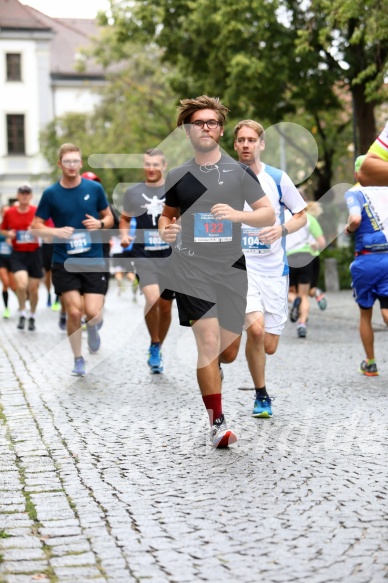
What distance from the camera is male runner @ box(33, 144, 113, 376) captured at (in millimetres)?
10320

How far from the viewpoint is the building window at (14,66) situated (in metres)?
50.7

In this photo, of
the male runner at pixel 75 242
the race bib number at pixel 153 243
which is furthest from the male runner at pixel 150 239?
the male runner at pixel 75 242

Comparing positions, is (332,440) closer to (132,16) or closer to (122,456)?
(122,456)

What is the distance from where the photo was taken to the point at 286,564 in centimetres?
416

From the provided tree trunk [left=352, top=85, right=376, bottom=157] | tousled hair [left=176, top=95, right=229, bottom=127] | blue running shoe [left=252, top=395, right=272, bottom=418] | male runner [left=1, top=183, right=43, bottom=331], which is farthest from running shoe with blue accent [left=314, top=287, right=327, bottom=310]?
tousled hair [left=176, top=95, right=229, bottom=127]

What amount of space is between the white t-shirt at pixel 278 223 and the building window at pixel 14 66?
4423 centimetres

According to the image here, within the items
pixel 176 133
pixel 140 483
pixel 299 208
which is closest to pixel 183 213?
pixel 176 133

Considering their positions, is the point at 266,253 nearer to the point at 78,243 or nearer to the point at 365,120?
the point at 78,243

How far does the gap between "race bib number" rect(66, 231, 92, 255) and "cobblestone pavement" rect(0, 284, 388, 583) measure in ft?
3.83

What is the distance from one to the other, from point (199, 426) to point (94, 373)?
3.52 meters

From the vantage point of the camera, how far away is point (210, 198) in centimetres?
681

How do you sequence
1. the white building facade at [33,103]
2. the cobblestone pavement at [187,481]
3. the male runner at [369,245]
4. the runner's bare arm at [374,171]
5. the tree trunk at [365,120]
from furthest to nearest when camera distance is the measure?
the white building facade at [33,103]
the tree trunk at [365,120]
the male runner at [369,245]
the runner's bare arm at [374,171]
the cobblestone pavement at [187,481]

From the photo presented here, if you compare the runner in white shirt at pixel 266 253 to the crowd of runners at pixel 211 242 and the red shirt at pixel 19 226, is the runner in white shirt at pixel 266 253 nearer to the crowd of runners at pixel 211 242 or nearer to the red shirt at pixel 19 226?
the crowd of runners at pixel 211 242

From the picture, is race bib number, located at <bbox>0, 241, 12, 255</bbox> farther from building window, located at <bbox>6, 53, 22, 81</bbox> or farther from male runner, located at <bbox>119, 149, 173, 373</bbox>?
building window, located at <bbox>6, 53, 22, 81</bbox>
